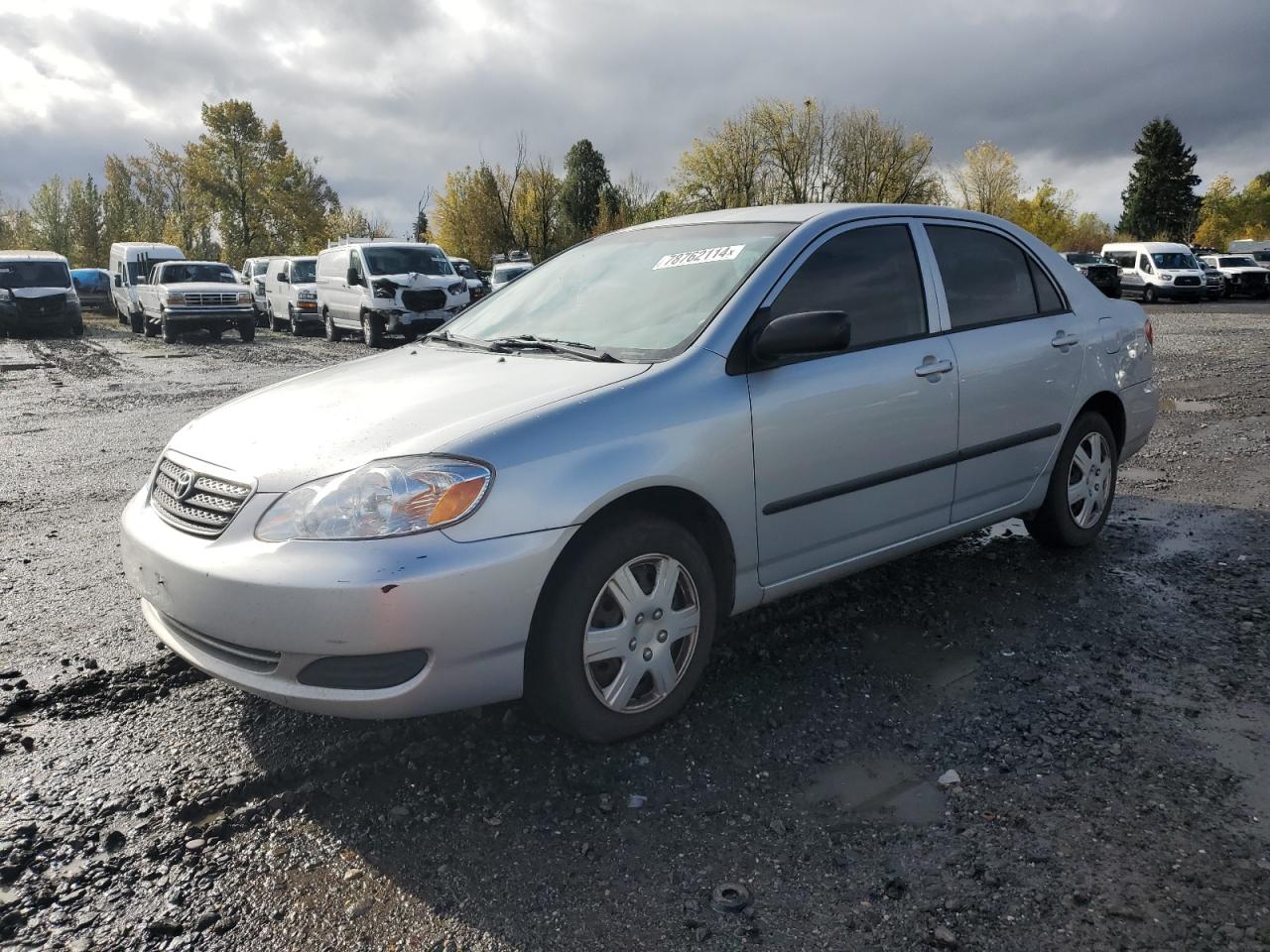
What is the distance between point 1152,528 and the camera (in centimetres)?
519

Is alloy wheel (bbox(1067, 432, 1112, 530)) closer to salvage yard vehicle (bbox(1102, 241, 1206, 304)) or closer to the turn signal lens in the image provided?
the turn signal lens

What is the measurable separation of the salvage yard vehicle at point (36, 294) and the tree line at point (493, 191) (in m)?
26.7

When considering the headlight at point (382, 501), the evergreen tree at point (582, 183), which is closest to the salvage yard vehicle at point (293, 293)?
the headlight at point (382, 501)

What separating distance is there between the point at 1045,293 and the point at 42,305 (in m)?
25.3

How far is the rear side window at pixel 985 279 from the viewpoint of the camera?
407 cm

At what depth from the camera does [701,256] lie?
12.0 ft

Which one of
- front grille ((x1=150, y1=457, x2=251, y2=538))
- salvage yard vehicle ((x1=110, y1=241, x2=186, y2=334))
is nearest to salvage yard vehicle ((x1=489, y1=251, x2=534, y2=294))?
salvage yard vehicle ((x1=110, y1=241, x2=186, y2=334))

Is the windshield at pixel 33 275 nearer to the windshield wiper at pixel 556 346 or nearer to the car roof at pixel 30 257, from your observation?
the car roof at pixel 30 257

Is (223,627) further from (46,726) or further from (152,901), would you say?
(46,726)

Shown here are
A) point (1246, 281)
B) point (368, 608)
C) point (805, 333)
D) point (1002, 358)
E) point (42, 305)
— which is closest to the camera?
point (368, 608)

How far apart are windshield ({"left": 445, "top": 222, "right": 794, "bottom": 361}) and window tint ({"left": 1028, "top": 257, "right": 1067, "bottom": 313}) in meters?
1.54

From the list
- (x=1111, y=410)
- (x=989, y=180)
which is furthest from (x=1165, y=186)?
(x=1111, y=410)

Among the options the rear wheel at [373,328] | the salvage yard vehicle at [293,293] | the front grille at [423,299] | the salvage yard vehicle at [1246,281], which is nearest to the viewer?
Answer: the front grille at [423,299]

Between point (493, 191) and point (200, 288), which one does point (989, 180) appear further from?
point (200, 288)
